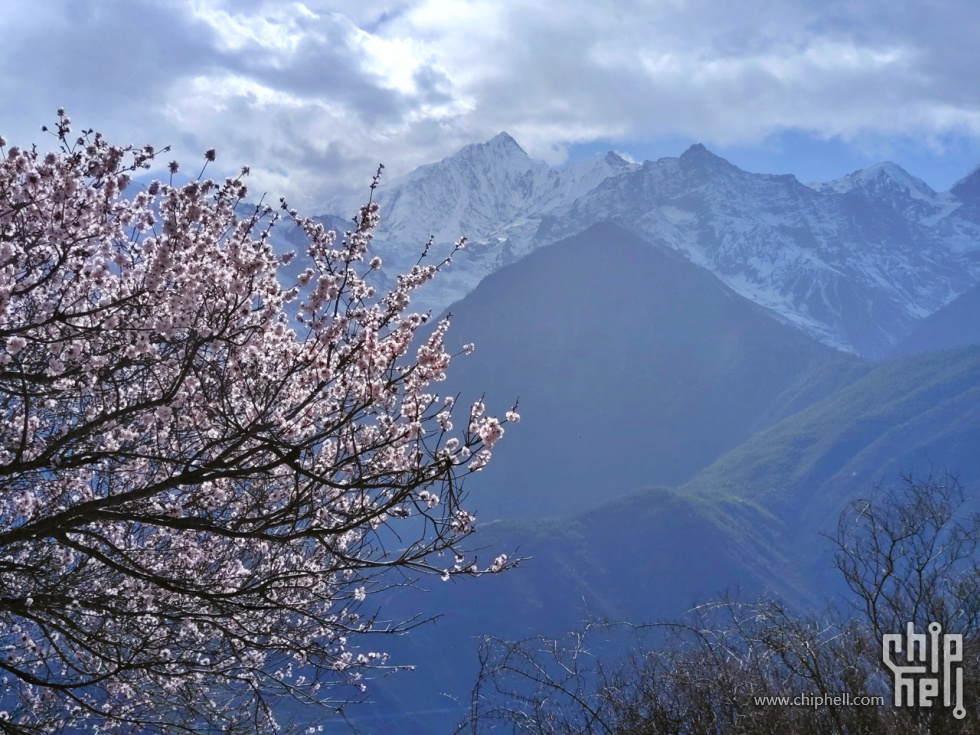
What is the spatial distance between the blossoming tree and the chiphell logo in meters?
4.89

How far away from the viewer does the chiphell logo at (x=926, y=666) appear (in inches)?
355

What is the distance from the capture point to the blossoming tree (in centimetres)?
662

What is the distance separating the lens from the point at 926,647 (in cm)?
984

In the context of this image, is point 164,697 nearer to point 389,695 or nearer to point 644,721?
point 644,721

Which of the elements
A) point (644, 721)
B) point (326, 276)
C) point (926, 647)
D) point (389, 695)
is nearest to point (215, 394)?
point (326, 276)

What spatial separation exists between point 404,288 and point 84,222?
10.3 ft

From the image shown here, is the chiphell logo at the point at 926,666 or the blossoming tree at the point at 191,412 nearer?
the blossoming tree at the point at 191,412

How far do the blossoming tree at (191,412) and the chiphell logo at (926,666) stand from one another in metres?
4.89

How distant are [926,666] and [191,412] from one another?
853cm

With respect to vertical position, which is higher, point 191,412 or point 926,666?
point 191,412

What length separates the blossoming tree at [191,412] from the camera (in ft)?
21.7

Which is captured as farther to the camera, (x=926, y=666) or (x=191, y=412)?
(x=926, y=666)

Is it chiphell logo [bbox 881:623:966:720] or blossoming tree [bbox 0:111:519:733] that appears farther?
chiphell logo [bbox 881:623:966:720]

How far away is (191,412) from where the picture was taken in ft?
25.5
